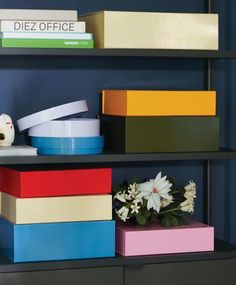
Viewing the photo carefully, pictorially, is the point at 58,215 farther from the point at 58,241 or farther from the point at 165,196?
the point at 165,196

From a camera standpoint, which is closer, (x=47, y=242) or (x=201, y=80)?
(x=47, y=242)

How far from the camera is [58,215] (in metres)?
2.42

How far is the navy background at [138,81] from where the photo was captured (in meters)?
2.63

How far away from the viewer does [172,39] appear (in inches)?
99.3

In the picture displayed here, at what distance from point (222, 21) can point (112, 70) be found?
1.38 feet

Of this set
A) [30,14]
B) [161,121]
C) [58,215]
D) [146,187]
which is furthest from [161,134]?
[30,14]

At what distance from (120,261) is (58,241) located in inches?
7.5

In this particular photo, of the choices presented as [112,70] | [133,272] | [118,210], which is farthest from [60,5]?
[133,272]

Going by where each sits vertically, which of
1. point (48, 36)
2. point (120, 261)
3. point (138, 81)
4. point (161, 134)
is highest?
point (48, 36)

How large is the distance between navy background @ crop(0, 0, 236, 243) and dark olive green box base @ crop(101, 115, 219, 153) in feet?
0.59

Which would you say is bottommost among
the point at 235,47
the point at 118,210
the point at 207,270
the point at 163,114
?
the point at 207,270

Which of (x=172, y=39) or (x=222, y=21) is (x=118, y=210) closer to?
(x=172, y=39)

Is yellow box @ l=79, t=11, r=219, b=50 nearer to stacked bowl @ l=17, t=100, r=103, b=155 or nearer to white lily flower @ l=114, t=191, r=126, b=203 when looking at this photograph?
stacked bowl @ l=17, t=100, r=103, b=155

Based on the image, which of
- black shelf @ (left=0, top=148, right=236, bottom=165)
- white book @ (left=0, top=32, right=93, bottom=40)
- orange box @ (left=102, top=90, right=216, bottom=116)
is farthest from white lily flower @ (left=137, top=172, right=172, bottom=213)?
white book @ (left=0, top=32, right=93, bottom=40)
